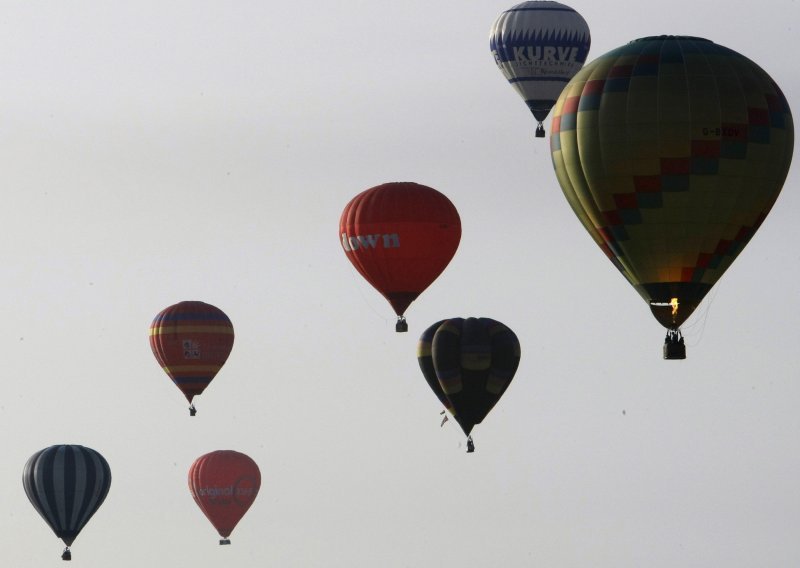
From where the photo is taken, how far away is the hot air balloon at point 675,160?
67.7 meters

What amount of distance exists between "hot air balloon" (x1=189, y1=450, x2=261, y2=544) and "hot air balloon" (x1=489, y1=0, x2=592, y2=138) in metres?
16.0

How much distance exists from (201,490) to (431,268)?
16875mm

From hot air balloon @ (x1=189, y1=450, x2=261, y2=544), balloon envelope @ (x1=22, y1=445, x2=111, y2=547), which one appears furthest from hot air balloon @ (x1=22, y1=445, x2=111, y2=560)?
hot air balloon @ (x1=189, y1=450, x2=261, y2=544)

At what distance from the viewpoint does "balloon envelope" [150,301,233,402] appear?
295ft

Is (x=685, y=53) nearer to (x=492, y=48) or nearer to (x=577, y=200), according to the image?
(x=577, y=200)

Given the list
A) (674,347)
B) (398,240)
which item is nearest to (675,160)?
(674,347)

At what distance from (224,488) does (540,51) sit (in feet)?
59.3

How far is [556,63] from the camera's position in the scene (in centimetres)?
8812

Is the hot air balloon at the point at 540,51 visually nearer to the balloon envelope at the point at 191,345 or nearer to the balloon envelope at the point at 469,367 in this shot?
the balloon envelope at the point at 469,367

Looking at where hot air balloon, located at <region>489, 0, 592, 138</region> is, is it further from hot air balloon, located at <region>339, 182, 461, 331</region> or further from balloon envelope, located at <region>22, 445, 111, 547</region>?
balloon envelope, located at <region>22, 445, 111, 547</region>

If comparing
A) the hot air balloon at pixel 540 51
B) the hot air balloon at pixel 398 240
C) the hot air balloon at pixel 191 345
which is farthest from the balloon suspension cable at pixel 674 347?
the hot air balloon at pixel 191 345

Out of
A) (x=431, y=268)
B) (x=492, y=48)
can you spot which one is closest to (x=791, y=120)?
(x=431, y=268)

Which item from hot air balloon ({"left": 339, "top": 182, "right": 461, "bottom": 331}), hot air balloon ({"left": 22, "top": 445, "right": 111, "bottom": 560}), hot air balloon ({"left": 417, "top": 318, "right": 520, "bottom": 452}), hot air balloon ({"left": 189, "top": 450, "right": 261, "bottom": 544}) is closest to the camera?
hot air balloon ({"left": 339, "top": 182, "right": 461, "bottom": 331})

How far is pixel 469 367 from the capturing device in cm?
8294
